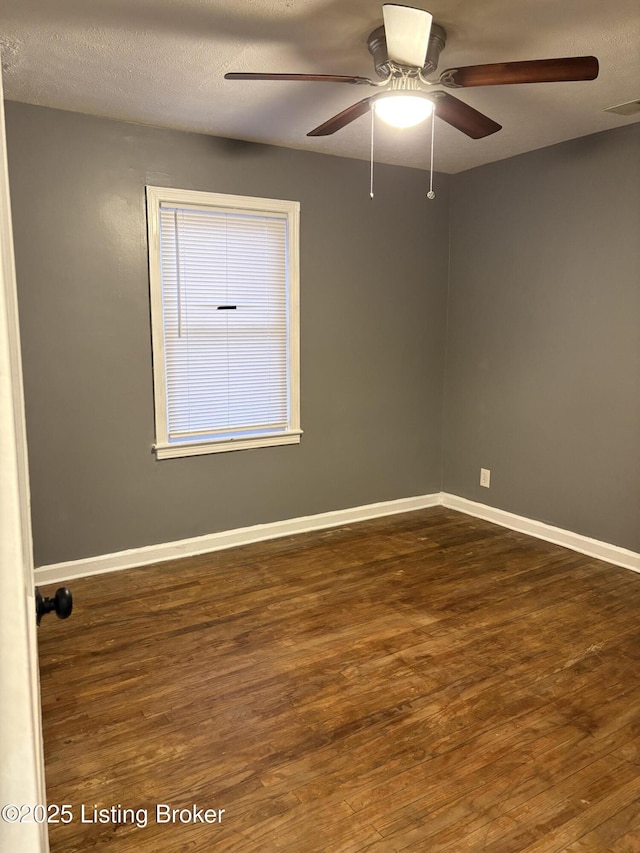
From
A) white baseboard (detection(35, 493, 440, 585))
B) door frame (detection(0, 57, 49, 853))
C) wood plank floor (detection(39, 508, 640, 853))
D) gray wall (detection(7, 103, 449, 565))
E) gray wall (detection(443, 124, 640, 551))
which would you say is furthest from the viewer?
gray wall (detection(443, 124, 640, 551))

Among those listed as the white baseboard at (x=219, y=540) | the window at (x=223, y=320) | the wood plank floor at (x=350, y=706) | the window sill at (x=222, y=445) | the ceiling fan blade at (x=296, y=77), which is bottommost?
the wood plank floor at (x=350, y=706)

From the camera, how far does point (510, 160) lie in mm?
4004

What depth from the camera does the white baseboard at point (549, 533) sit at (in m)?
3.55

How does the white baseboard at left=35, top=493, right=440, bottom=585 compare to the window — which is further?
the window

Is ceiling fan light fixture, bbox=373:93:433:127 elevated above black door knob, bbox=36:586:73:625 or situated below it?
above

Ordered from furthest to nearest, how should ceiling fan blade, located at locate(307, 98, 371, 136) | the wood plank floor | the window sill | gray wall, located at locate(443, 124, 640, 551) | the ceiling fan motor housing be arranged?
the window sill
gray wall, located at locate(443, 124, 640, 551)
ceiling fan blade, located at locate(307, 98, 371, 136)
the ceiling fan motor housing
the wood plank floor

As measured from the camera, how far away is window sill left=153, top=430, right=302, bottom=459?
3.58 metres

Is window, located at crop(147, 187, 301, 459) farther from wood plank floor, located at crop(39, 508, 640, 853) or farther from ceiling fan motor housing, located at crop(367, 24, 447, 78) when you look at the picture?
ceiling fan motor housing, located at crop(367, 24, 447, 78)

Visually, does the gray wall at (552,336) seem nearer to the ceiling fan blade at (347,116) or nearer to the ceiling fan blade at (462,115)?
the ceiling fan blade at (462,115)

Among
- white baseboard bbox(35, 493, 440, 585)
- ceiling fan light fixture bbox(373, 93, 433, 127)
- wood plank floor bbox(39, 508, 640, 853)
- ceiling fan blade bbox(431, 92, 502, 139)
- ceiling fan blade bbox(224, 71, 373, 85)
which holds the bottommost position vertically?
wood plank floor bbox(39, 508, 640, 853)

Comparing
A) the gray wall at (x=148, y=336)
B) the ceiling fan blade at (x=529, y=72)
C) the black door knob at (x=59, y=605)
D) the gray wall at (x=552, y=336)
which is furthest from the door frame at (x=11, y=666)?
the gray wall at (x=552, y=336)

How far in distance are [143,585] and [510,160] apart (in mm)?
3531

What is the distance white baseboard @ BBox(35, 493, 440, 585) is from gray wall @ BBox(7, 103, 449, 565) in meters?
0.06

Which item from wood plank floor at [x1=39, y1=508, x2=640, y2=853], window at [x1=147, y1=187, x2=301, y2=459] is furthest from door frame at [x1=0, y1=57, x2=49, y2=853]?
window at [x1=147, y1=187, x2=301, y2=459]
